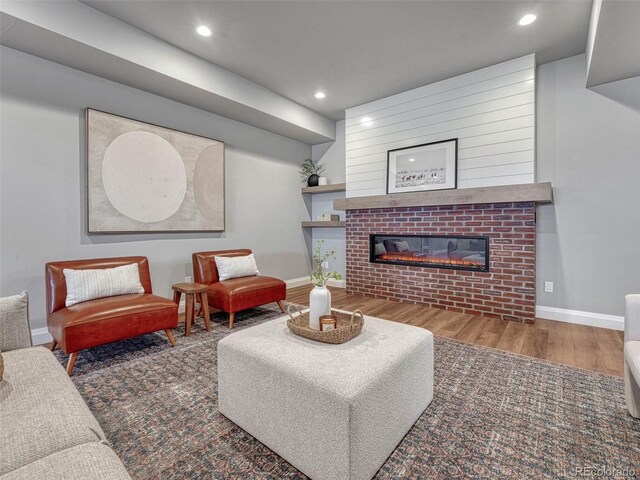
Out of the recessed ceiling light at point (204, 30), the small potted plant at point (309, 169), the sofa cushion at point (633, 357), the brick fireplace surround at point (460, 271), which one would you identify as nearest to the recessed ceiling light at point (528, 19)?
the brick fireplace surround at point (460, 271)

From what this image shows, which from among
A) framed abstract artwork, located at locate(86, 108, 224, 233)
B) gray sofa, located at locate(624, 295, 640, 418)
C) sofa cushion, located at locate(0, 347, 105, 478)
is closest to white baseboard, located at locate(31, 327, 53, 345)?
framed abstract artwork, located at locate(86, 108, 224, 233)

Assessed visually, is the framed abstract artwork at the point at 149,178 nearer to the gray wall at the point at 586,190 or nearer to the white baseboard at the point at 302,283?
the white baseboard at the point at 302,283

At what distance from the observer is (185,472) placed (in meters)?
1.27

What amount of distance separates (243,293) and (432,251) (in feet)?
7.89

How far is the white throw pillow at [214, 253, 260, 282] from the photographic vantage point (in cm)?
345

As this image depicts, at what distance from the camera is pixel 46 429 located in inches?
36.5

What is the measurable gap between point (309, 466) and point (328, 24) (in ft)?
10.4

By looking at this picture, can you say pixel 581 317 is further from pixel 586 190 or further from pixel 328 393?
pixel 328 393

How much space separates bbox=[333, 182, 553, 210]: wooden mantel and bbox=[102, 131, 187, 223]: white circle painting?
90.1 inches

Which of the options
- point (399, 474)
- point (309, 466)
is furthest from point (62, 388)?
point (399, 474)

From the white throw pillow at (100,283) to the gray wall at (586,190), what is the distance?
415cm

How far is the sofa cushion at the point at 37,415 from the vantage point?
33.5 inches

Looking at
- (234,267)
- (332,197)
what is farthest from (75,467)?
(332,197)

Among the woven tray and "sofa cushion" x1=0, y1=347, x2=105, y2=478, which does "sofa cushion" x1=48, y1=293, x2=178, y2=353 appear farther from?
the woven tray
